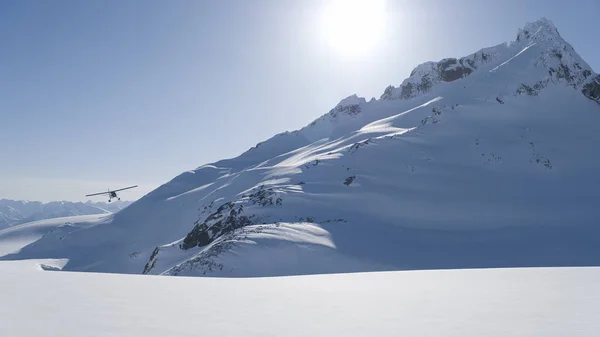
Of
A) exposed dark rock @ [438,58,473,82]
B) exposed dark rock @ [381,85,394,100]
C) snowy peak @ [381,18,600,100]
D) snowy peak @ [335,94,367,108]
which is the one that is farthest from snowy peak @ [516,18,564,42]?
snowy peak @ [335,94,367,108]

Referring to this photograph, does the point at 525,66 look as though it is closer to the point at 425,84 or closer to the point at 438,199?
the point at 438,199

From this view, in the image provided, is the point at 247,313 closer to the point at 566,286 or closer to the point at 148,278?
the point at 148,278

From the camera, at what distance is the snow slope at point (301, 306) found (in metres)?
7.51

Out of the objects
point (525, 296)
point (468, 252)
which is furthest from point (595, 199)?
point (525, 296)

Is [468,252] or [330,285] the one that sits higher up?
[330,285]

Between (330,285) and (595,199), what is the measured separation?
55.0 meters

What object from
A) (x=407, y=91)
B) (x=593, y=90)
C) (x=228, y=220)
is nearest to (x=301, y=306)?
(x=228, y=220)

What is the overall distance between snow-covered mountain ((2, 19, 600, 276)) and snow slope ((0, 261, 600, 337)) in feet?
57.0

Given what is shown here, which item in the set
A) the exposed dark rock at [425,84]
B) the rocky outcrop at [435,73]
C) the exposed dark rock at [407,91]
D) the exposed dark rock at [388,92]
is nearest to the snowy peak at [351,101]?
the exposed dark rock at [388,92]

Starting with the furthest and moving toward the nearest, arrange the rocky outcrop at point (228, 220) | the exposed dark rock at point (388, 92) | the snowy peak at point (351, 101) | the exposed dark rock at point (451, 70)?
1. the snowy peak at point (351, 101)
2. the exposed dark rock at point (388, 92)
3. the exposed dark rock at point (451, 70)
4. the rocky outcrop at point (228, 220)

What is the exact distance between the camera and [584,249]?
41375 mm

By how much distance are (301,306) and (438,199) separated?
47417mm

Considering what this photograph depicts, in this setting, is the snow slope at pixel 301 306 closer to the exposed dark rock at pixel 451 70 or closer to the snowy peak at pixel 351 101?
the exposed dark rock at pixel 451 70

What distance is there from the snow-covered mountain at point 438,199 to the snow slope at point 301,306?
17385mm
